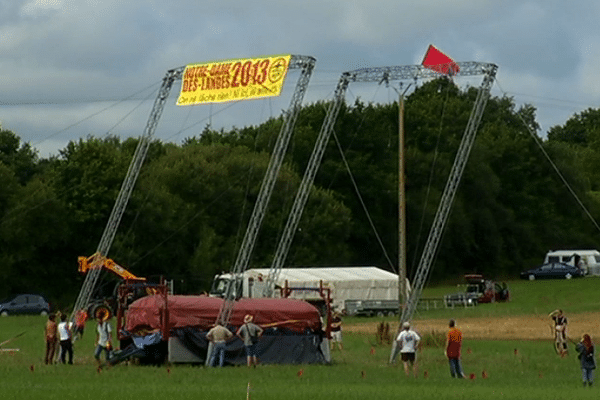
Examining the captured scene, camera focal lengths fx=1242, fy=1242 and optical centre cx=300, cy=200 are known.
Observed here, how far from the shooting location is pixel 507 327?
60.1 m

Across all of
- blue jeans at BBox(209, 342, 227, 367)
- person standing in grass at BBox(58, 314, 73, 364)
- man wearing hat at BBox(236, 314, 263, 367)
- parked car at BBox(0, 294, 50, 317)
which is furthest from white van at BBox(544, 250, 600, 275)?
person standing in grass at BBox(58, 314, 73, 364)

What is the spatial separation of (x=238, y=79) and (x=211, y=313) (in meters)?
9.74

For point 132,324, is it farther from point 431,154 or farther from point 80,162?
point 431,154

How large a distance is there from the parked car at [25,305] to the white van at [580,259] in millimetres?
45457

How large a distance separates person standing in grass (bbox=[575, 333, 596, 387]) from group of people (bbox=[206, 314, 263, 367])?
35.7 feet

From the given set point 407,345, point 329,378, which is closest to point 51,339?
point 329,378

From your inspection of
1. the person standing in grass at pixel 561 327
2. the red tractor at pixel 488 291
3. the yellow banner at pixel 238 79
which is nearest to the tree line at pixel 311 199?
the red tractor at pixel 488 291

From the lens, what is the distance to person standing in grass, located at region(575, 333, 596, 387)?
30.9m

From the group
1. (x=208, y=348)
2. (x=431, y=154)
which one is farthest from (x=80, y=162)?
(x=208, y=348)

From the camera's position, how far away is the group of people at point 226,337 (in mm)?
37844

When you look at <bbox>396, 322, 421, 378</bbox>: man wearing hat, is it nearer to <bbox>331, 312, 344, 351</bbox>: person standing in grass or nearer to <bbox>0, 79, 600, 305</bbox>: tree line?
<bbox>331, 312, 344, 351</bbox>: person standing in grass

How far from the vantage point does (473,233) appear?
104 metres

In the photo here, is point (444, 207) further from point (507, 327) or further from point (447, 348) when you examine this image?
point (507, 327)

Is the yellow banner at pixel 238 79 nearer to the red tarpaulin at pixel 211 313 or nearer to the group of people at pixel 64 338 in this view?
the red tarpaulin at pixel 211 313
